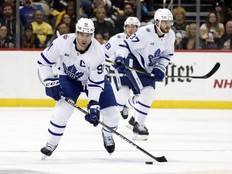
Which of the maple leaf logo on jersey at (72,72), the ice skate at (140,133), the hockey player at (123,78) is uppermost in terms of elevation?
the maple leaf logo on jersey at (72,72)

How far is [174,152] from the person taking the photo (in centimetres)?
911

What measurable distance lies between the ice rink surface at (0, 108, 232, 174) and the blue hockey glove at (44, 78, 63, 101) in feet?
1.81

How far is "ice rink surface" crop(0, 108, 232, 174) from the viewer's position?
772 centimetres

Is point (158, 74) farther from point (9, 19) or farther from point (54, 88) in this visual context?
point (9, 19)

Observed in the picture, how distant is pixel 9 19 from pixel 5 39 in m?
0.32

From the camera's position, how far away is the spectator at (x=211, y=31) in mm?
15891

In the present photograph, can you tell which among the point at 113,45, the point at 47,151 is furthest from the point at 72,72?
the point at 113,45

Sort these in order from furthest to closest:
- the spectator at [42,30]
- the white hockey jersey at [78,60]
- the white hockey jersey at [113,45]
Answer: the spectator at [42,30], the white hockey jersey at [113,45], the white hockey jersey at [78,60]

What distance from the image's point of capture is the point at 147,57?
11.0m

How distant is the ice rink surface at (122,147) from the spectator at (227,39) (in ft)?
6.30

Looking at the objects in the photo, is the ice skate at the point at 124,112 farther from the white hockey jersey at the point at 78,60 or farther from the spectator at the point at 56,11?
the white hockey jersey at the point at 78,60

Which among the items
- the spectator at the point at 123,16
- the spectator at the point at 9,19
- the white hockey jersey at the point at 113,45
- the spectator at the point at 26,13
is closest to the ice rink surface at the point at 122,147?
the white hockey jersey at the point at 113,45

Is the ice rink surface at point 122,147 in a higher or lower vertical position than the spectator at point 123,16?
lower

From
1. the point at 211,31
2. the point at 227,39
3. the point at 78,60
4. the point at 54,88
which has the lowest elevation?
the point at 227,39
